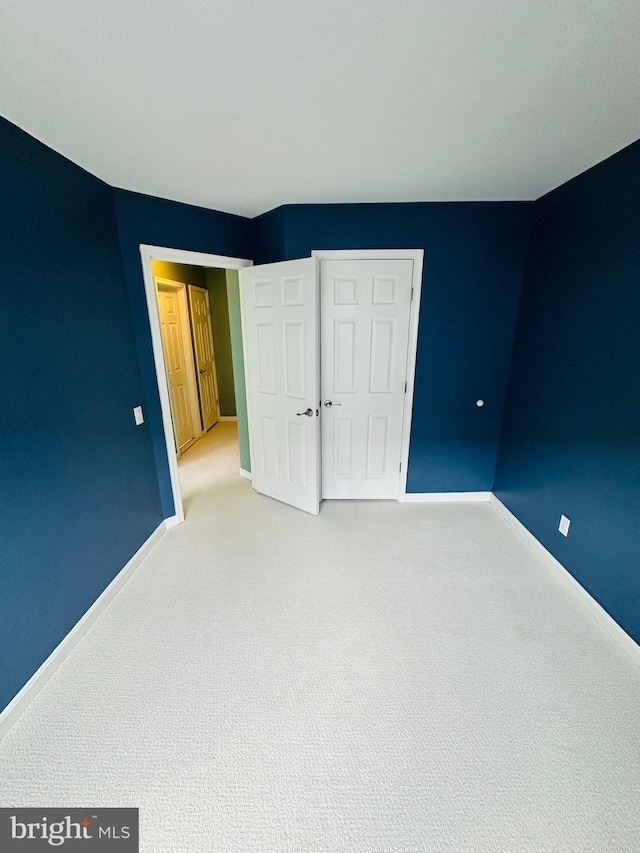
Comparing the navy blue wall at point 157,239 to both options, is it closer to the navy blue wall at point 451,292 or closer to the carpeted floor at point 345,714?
the navy blue wall at point 451,292

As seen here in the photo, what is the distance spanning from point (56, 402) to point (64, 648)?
1.20m

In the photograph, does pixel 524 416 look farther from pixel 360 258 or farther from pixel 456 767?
pixel 456 767

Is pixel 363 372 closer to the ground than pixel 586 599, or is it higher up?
higher up

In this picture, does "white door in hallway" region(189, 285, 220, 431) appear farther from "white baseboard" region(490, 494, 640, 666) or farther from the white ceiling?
"white baseboard" region(490, 494, 640, 666)

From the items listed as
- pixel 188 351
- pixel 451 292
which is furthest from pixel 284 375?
pixel 188 351

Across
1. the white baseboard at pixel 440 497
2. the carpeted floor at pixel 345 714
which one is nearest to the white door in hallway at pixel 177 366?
the carpeted floor at pixel 345 714

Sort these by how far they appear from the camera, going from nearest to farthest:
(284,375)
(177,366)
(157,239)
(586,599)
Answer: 1. (586,599)
2. (157,239)
3. (284,375)
4. (177,366)

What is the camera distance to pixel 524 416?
243 cm

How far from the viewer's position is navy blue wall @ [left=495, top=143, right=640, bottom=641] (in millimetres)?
1607

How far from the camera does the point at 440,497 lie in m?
2.92

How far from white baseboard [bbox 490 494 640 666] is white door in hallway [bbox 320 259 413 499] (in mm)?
996

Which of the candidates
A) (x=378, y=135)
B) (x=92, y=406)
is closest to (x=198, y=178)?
(x=378, y=135)

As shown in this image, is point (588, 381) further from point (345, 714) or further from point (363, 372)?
point (345, 714)

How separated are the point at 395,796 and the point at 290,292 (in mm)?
2615
